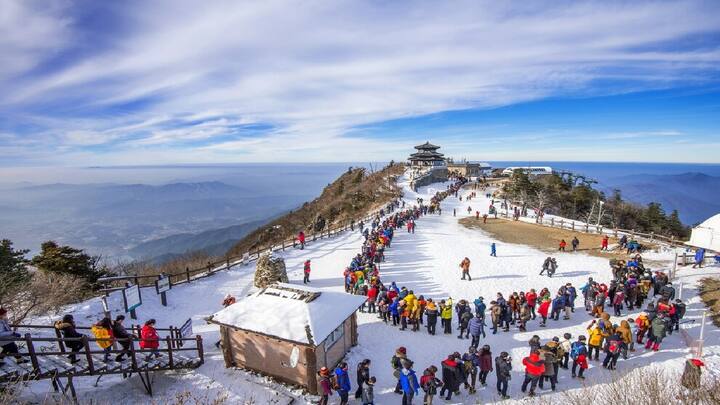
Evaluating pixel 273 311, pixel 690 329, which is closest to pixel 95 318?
pixel 273 311

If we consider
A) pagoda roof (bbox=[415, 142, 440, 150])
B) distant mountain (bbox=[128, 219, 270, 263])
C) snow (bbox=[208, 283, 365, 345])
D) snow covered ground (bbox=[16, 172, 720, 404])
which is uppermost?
pagoda roof (bbox=[415, 142, 440, 150])

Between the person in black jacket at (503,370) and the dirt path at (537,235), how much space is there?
1609 centimetres

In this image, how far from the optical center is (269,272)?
16.1 m

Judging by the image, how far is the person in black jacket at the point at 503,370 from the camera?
8.70 meters

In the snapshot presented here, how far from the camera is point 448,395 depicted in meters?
9.12

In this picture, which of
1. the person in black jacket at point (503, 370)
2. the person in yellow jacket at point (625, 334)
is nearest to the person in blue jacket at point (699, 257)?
the person in yellow jacket at point (625, 334)

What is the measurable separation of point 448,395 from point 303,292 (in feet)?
16.7

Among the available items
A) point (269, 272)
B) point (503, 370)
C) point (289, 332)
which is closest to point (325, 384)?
point (289, 332)

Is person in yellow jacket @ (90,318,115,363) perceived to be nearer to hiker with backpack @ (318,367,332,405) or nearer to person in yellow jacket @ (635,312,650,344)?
hiker with backpack @ (318,367,332,405)

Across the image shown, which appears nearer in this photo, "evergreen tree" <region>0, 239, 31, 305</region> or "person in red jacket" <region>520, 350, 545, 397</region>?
"person in red jacket" <region>520, 350, 545, 397</region>

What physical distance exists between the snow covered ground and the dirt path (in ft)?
4.45

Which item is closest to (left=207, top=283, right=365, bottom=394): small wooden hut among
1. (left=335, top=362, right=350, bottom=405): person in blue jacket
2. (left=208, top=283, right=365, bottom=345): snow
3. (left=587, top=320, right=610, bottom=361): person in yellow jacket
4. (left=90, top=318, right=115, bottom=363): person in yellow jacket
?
(left=208, top=283, right=365, bottom=345): snow

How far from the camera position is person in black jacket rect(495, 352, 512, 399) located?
28.6 ft

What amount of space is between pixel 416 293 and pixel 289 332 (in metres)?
8.19
